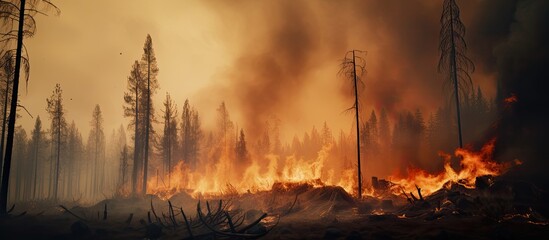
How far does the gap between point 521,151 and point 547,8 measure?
1115 cm

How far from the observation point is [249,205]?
98.4ft

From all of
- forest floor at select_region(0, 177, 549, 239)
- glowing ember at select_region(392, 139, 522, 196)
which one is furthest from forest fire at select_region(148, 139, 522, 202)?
forest floor at select_region(0, 177, 549, 239)

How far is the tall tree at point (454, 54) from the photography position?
95.3 feet

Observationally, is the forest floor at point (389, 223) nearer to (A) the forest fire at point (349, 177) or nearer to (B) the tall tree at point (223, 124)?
(A) the forest fire at point (349, 177)

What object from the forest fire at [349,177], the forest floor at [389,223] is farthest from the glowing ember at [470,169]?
the forest floor at [389,223]

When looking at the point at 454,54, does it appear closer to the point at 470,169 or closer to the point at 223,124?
the point at 470,169

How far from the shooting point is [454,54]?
97.3 ft

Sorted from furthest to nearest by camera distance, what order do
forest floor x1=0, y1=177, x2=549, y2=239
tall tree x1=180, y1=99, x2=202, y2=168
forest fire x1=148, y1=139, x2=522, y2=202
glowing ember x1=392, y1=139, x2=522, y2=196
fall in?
tall tree x1=180, y1=99, x2=202, y2=168, forest fire x1=148, y1=139, x2=522, y2=202, glowing ember x1=392, y1=139, x2=522, y2=196, forest floor x1=0, y1=177, x2=549, y2=239

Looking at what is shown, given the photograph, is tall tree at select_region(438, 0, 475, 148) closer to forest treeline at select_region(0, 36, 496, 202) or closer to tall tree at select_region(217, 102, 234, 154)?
forest treeline at select_region(0, 36, 496, 202)

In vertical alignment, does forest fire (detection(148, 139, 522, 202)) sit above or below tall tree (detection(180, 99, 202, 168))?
below

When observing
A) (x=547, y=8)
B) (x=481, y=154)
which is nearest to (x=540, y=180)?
(x=481, y=154)

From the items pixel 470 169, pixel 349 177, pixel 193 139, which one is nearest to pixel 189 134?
pixel 193 139

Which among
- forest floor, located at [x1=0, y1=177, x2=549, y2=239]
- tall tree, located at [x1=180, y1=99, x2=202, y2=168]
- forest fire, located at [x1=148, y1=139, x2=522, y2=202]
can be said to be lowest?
forest floor, located at [x1=0, y1=177, x2=549, y2=239]

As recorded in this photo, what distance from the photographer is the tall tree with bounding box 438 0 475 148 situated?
2906 cm
